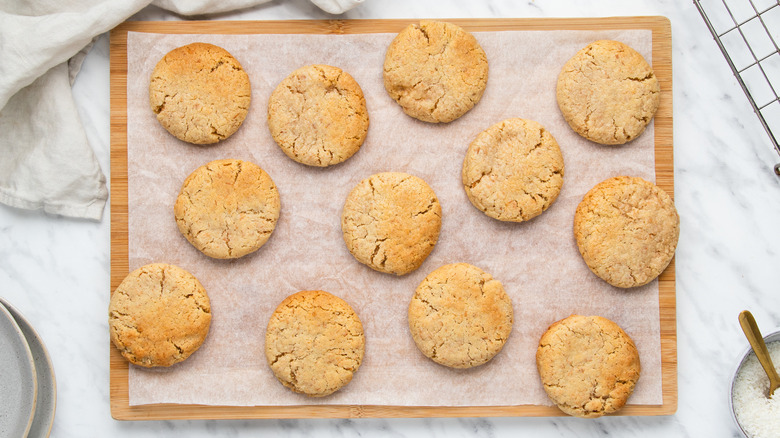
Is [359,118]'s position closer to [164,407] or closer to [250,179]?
[250,179]

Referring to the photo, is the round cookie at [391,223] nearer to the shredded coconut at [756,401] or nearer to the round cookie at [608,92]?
the round cookie at [608,92]

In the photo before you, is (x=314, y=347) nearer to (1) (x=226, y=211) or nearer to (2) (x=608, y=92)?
(1) (x=226, y=211)

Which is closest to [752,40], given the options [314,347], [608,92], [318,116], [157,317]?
[608,92]

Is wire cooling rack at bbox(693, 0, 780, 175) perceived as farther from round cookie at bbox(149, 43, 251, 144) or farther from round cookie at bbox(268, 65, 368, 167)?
round cookie at bbox(149, 43, 251, 144)

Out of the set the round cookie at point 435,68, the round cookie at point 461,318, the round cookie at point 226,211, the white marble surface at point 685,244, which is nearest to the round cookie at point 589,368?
the round cookie at point 461,318

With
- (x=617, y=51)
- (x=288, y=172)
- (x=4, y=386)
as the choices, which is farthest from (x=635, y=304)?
(x=4, y=386)
